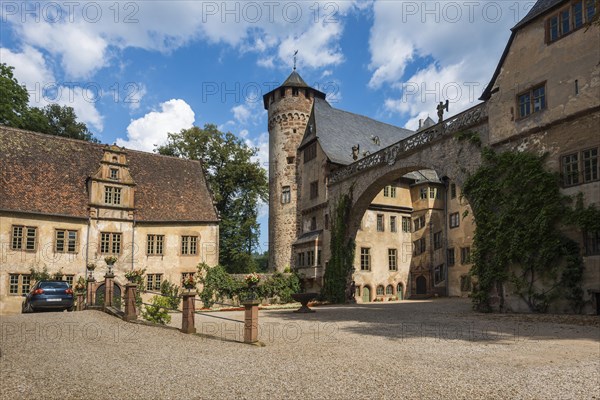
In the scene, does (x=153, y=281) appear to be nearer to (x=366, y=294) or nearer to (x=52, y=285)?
(x=52, y=285)

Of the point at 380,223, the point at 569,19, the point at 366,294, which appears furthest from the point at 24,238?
the point at 569,19

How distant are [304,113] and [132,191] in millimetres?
15493

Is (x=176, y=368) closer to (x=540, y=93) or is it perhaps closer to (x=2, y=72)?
(x=540, y=93)

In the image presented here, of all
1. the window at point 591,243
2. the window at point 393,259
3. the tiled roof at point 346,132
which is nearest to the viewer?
the window at point 591,243

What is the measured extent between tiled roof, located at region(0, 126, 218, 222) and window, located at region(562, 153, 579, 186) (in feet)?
75.2

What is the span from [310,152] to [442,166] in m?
15.9

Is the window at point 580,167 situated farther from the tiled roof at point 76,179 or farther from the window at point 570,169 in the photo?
the tiled roof at point 76,179

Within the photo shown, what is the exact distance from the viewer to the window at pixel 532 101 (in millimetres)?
18688

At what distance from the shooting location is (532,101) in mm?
19047

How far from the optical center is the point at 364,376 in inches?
301

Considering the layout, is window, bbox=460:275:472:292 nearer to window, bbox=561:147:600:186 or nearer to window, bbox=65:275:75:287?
window, bbox=561:147:600:186

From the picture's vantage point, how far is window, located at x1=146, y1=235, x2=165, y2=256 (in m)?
32.3

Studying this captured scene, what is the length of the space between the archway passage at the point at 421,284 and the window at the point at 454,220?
4.62 m

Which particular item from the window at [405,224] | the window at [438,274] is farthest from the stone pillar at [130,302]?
the window at [438,274]
